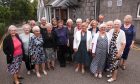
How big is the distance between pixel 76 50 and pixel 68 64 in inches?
52.1

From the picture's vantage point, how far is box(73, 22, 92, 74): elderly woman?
7.32 metres

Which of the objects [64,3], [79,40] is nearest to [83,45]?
[79,40]

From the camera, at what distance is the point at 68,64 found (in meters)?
8.78

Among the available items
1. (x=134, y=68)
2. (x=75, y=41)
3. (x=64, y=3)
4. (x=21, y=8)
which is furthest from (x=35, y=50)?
(x=21, y=8)

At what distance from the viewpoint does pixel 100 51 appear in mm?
6938

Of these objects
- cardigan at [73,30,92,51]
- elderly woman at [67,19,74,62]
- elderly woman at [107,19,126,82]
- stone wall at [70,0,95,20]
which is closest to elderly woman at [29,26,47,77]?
cardigan at [73,30,92,51]

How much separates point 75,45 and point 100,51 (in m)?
1.05

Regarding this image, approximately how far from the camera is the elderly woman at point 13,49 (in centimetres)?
630

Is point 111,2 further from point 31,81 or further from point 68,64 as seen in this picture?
point 31,81

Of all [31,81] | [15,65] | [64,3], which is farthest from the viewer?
[64,3]

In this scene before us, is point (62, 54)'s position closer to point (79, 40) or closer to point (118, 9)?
point (79, 40)

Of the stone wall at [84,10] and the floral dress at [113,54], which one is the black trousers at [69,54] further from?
the stone wall at [84,10]

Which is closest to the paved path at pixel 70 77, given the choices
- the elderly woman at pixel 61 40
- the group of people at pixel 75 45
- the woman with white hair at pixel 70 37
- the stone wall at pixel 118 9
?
the group of people at pixel 75 45

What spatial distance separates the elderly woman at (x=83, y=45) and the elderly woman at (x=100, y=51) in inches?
14.9
